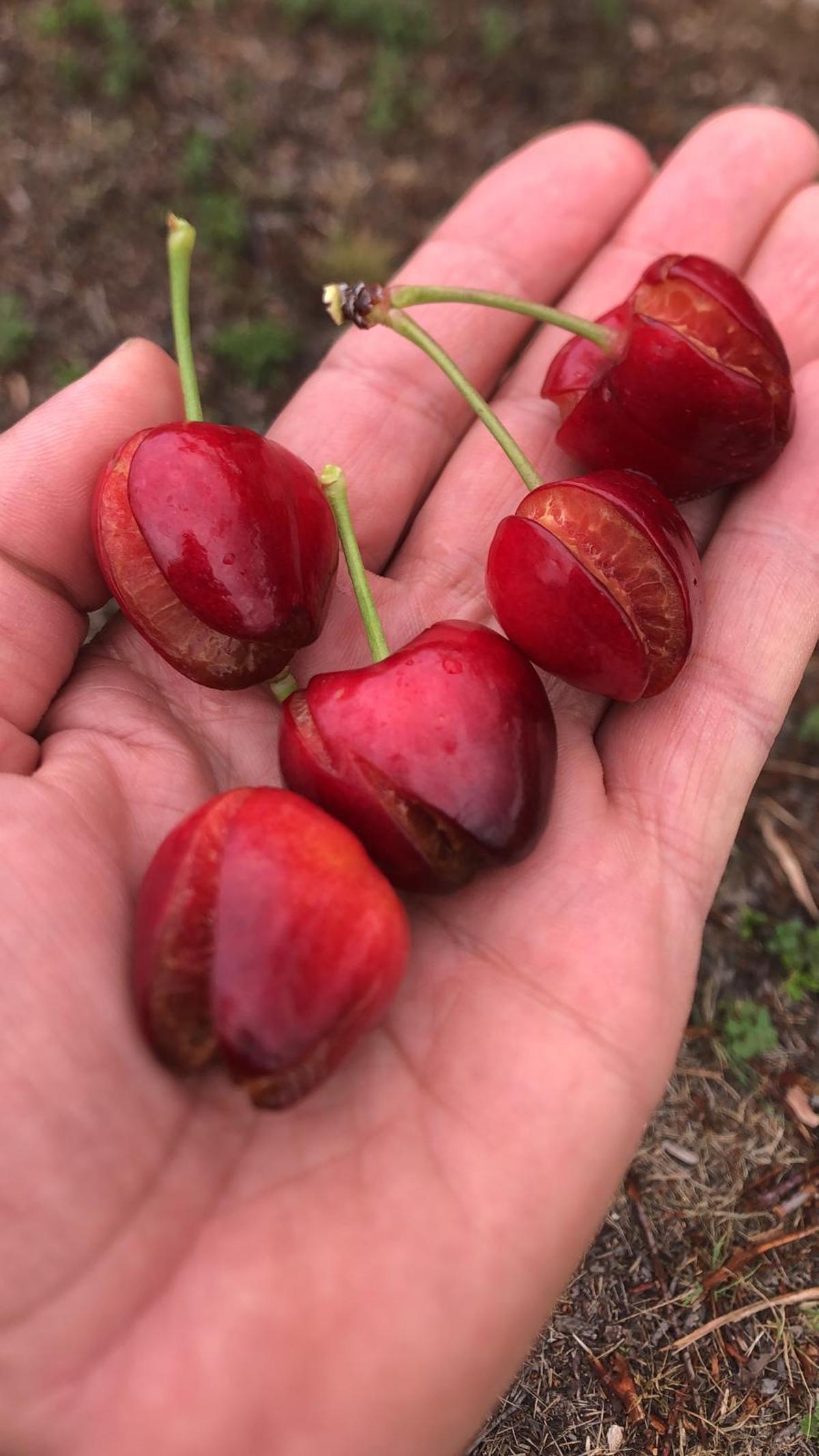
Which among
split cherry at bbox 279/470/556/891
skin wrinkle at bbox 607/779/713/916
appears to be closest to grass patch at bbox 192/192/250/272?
split cherry at bbox 279/470/556/891

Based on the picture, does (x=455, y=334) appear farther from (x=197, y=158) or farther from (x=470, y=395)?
(x=197, y=158)

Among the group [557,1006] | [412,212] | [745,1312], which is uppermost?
[412,212]

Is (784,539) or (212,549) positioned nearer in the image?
(212,549)

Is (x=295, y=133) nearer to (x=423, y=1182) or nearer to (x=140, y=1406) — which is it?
(x=423, y=1182)

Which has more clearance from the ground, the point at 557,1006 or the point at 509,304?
the point at 509,304

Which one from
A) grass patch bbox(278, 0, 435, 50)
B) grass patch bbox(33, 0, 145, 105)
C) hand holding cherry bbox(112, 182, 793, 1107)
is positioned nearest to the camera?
hand holding cherry bbox(112, 182, 793, 1107)

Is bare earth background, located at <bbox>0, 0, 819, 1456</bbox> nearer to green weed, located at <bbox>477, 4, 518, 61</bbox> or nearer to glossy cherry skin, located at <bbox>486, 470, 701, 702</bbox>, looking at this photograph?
green weed, located at <bbox>477, 4, 518, 61</bbox>

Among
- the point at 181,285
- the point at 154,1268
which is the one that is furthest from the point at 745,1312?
the point at 181,285

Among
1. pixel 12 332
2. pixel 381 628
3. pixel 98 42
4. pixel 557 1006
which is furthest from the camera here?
pixel 98 42
